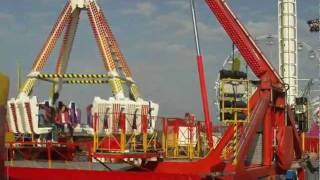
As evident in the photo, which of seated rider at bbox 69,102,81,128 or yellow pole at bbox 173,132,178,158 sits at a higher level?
seated rider at bbox 69,102,81,128

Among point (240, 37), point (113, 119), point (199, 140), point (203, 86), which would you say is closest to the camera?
point (113, 119)

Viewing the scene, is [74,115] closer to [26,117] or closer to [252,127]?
[26,117]

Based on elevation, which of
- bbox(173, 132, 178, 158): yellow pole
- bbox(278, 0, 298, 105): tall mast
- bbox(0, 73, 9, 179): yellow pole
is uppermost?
bbox(278, 0, 298, 105): tall mast

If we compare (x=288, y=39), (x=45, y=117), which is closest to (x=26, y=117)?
(x=45, y=117)

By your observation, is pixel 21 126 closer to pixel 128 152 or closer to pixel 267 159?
pixel 128 152

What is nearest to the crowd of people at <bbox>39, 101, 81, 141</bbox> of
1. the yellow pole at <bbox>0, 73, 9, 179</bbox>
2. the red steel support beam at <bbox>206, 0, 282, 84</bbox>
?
the red steel support beam at <bbox>206, 0, 282, 84</bbox>

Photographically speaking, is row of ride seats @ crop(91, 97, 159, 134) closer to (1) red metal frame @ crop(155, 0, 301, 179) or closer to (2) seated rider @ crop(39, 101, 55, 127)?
(1) red metal frame @ crop(155, 0, 301, 179)

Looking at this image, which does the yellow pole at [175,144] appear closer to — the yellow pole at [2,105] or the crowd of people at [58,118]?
the crowd of people at [58,118]

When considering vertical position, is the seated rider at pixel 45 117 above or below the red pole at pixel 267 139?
above

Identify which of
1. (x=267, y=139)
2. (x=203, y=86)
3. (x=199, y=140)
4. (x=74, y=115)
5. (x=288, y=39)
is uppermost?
(x=288, y=39)

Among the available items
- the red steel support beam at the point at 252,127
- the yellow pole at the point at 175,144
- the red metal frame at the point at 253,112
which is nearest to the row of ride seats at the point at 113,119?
the yellow pole at the point at 175,144

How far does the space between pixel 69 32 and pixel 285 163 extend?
30.4 meters

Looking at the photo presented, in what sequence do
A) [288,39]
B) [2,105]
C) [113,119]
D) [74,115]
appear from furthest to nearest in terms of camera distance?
[288,39] < [74,115] < [113,119] < [2,105]

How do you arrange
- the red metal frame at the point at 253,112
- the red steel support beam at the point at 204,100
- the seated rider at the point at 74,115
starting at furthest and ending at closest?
the seated rider at the point at 74,115
the red steel support beam at the point at 204,100
the red metal frame at the point at 253,112
